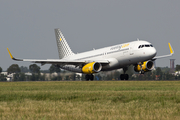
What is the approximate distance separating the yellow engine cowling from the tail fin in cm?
1347

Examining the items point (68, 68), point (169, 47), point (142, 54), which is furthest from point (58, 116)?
point (68, 68)

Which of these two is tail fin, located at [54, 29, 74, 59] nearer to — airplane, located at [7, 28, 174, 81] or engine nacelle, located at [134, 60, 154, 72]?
airplane, located at [7, 28, 174, 81]

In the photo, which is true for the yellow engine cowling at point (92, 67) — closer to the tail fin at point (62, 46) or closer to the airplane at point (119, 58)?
the airplane at point (119, 58)

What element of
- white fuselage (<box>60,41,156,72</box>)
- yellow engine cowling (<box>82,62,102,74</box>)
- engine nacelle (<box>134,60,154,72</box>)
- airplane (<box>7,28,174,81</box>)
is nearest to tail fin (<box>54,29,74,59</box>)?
airplane (<box>7,28,174,81</box>)

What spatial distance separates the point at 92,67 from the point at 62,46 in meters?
17.4

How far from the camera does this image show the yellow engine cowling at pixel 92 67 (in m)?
43.2

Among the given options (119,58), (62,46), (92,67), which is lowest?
(92,67)

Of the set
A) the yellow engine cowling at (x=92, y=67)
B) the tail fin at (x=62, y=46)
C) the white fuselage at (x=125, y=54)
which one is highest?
the tail fin at (x=62, y=46)

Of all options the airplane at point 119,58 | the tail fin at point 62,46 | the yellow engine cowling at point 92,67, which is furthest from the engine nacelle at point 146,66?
the tail fin at point 62,46

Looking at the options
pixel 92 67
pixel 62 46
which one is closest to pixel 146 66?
pixel 92 67

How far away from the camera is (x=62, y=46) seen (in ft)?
195

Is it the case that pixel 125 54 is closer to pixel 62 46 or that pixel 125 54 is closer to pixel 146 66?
pixel 146 66

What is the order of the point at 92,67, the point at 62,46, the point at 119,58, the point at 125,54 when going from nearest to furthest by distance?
1. the point at 125,54
2. the point at 119,58
3. the point at 92,67
4. the point at 62,46

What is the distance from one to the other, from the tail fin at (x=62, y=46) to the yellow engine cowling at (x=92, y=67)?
44.2 feet
